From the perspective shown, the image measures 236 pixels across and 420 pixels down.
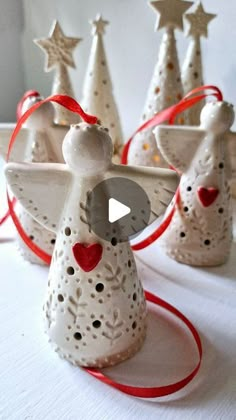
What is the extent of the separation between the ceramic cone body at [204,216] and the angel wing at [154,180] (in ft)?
0.63

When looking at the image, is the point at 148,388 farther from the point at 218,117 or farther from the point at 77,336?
the point at 218,117

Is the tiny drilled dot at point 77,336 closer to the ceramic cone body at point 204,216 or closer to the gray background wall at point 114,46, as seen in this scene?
the ceramic cone body at point 204,216

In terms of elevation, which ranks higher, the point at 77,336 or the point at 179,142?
the point at 179,142

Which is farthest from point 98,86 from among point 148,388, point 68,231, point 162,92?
point 148,388

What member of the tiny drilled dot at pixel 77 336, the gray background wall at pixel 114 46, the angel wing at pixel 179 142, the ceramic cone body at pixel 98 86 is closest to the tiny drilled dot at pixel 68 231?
the tiny drilled dot at pixel 77 336

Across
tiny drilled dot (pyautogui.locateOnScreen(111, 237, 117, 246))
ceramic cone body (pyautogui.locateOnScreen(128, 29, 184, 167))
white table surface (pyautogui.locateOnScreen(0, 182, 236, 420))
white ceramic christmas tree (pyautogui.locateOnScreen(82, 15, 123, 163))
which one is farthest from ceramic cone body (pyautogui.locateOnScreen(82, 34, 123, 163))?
tiny drilled dot (pyautogui.locateOnScreen(111, 237, 117, 246))

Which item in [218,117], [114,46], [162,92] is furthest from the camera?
[114,46]

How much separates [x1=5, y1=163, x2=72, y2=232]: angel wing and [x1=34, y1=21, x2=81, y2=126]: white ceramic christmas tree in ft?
1.09

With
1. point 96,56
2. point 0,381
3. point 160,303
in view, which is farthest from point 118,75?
point 0,381

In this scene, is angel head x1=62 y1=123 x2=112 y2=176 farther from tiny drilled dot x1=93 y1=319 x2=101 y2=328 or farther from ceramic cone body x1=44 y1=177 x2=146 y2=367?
tiny drilled dot x1=93 y1=319 x2=101 y2=328

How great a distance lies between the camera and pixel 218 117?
55 cm

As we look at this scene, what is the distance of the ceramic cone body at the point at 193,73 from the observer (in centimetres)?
82

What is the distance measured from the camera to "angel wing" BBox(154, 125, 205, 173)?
0.57 m

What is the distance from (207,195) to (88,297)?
24 centimetres
